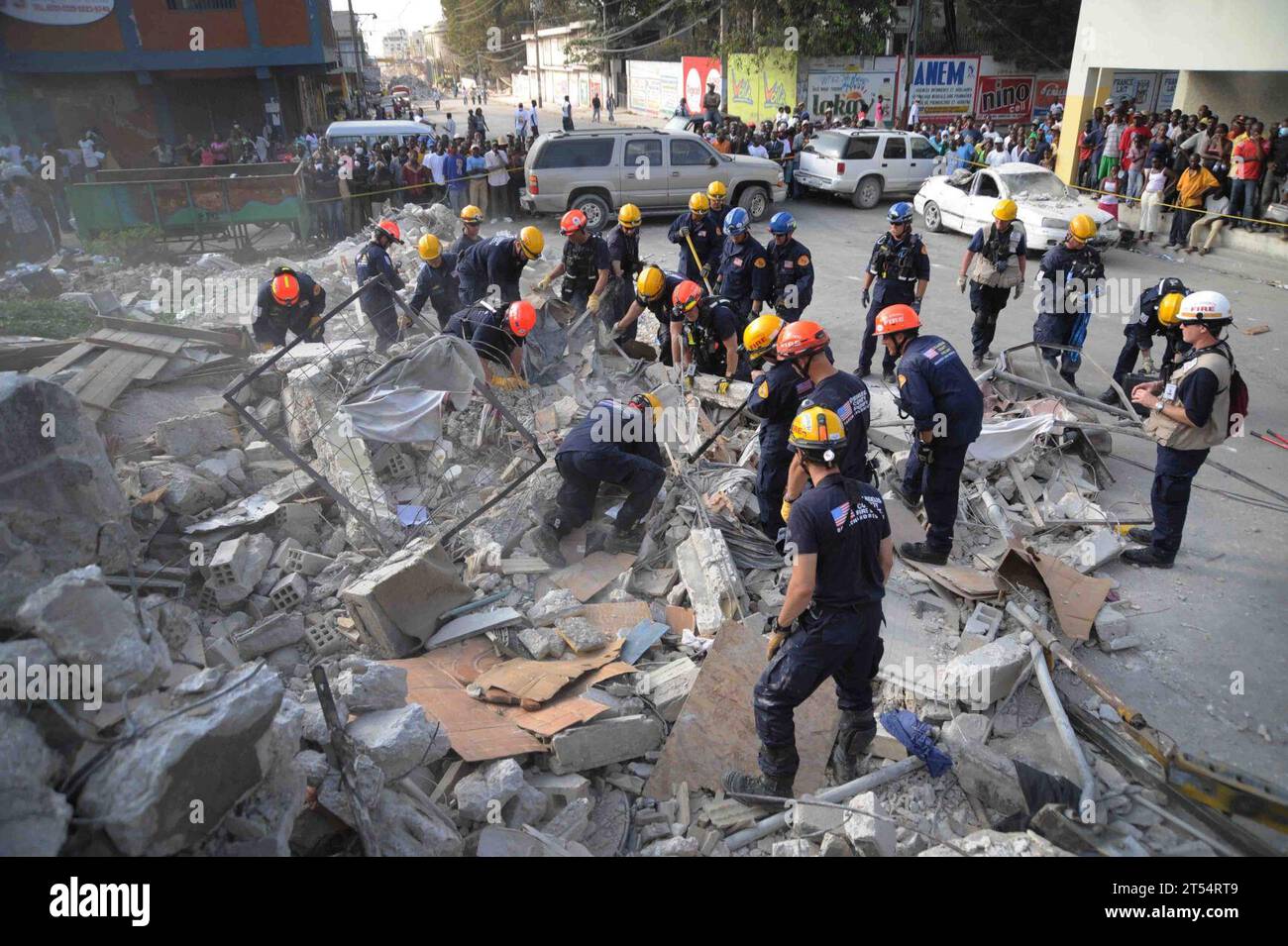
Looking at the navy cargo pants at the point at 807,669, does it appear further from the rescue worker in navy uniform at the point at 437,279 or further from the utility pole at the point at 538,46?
the utility pole at the point at 538,46

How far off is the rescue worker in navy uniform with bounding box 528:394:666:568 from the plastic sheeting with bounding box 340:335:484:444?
850mm

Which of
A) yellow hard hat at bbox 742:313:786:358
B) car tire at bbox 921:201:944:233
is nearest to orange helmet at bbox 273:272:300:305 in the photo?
yellow hard hat at bbox 742:313:786:358

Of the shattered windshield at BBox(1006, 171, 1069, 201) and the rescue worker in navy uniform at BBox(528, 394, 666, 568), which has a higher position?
the shattered windshield at BBox(1006, 171, 1069, 201)

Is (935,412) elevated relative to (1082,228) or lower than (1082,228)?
lower

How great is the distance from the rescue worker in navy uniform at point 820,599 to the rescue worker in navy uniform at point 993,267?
5.72m

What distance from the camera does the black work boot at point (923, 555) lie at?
580cm

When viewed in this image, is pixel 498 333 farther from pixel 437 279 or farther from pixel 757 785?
pixel 757 785

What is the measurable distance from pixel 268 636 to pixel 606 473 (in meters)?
2.38

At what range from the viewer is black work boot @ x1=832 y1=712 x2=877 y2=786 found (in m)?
4.29

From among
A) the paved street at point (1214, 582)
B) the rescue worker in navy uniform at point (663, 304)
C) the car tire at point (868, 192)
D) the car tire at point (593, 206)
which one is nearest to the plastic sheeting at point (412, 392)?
the rescue worker in navy uniform at point (663, 304)

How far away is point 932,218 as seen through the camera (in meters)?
16.1

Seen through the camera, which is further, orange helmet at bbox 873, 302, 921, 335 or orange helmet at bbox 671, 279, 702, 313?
orange helmet at bbox 671, 279, 702, 313

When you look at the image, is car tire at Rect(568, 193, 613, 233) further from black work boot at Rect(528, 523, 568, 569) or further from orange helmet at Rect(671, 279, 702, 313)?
black work boot at Rect(528, 523, 568, 569)

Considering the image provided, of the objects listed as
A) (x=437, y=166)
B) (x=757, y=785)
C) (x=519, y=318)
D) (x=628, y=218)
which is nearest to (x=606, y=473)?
(x=519, y=318)
